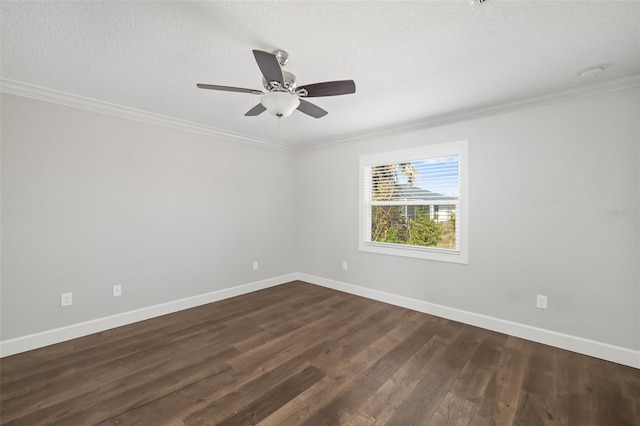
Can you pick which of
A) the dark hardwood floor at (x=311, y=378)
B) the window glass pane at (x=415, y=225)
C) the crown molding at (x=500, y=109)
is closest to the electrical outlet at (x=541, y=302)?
the dark hardwood floor at (x=311, y=378)

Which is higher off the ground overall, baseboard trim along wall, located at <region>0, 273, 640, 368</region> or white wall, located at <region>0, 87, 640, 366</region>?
white wall, located at <region>0, 87, 640, 366</region>

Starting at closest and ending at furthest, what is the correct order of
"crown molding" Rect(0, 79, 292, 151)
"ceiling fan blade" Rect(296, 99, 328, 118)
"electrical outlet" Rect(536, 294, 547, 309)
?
"ceiling fan blade" Rect(296, 99, 328, 118), "crown molding" Rect(0, 79, 292, 151), "electrical outlet" Rect(536, 294, 547, 309)

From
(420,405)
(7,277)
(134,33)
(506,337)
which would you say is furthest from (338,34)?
(7,277)

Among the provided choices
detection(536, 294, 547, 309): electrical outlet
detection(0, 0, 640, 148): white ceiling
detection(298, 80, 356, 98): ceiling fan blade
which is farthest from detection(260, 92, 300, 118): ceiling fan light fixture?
detection(536, 294, 547, 309): electrical outlet

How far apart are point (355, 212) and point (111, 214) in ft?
10.2

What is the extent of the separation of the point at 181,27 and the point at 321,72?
102cm

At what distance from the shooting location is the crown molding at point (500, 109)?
92.4 inches

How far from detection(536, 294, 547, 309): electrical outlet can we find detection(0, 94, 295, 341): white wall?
3613mm

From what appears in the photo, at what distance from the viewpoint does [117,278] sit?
120 inches

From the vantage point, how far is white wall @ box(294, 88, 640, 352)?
2.35 m

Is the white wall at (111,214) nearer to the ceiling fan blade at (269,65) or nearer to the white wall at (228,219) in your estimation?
the white wall at (228,219)

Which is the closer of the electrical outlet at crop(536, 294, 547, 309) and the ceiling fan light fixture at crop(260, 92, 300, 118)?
the ceiling fan light fixture at crop(260, 92, 300, 118)

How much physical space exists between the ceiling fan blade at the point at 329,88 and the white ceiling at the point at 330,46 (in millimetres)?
285

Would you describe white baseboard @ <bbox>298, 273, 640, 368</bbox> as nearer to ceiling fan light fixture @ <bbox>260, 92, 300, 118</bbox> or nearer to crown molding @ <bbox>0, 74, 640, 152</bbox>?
crown molding @ <bbox>0, 74, 640, 152</bbox>
